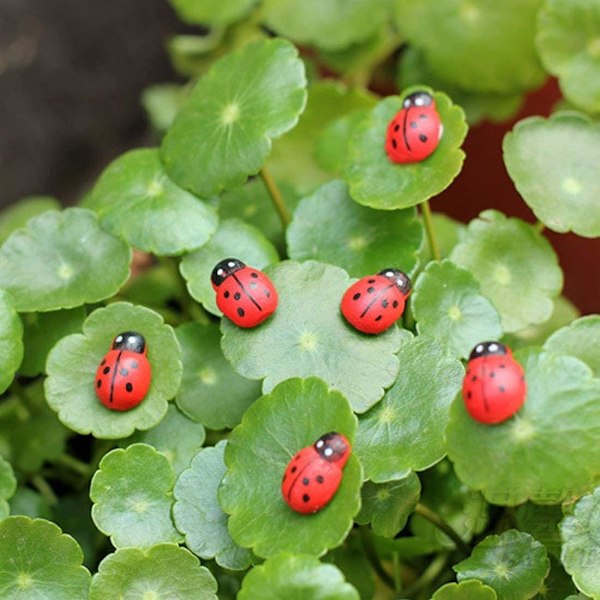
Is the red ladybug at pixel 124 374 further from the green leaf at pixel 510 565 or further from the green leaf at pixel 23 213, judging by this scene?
the green leaf at pixel 23 213

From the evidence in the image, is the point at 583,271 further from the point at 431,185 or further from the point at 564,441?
the point at 564,441

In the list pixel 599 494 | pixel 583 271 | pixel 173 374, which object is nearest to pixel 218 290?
pixel 173 374

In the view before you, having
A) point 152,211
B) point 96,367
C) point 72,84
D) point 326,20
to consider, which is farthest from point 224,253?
point 72,84

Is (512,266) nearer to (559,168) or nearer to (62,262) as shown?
(559,168)

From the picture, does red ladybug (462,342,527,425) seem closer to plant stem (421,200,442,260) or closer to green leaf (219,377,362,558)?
green leaf (219,377,362,558)

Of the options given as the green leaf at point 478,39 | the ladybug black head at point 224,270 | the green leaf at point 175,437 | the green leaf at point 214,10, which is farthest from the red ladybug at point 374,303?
the green leaf at point 214,10

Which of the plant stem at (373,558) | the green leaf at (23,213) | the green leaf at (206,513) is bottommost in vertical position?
the plant stem at (373,558)

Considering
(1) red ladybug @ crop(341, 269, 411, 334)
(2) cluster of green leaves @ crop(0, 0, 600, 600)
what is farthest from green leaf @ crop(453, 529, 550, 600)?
(1) red ladybug @ crop(341, 269, 411, 334)
